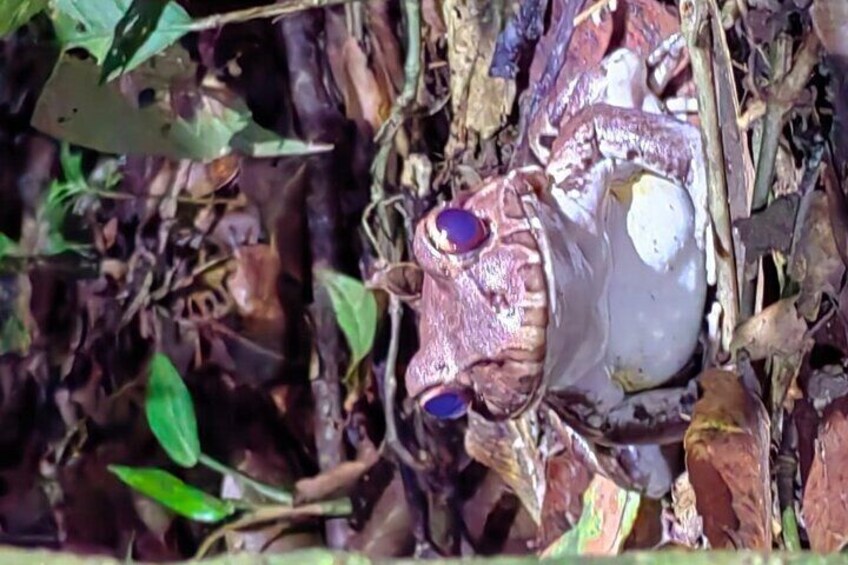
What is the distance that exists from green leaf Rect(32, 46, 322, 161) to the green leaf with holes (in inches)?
2.5

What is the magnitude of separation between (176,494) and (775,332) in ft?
1.83

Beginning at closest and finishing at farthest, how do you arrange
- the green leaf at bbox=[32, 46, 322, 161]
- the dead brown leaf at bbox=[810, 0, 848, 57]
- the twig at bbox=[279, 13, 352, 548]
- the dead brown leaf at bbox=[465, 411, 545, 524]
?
the dead brown leaf at bbox=[810, 0, 848, 57]
the dead brown leaf at bbox=[465, 411, 545, 524]
the green leaf at bbox=[32, 46, 322, 161]
the twig at bbox=[279, 13, 352, 548]

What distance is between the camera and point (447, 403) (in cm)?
56

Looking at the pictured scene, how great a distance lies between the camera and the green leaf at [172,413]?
3.09ft

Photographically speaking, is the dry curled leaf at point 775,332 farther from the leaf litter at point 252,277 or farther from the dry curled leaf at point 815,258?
the leaf litter at point 252,277

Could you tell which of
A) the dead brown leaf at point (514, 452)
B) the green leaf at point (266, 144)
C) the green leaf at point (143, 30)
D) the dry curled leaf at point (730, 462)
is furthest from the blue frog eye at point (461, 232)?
the green leaf at point (266, 144)

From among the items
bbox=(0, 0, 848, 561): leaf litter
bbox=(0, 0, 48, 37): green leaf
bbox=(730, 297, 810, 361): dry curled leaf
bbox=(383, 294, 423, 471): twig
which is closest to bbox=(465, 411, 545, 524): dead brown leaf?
bbox=(0, 0, 848, 561): leaf litter

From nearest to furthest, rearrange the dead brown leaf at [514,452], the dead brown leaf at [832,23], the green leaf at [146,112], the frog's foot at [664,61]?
1. the dead brown leaf at [832,23]
2. the frog's foot at [664,61]
3. the dead brown leaf at [514,452]
4. the green leaf at [146,112]

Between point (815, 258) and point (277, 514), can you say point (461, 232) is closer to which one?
point (815, 258)

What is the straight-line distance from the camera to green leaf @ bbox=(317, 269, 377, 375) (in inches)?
38.3

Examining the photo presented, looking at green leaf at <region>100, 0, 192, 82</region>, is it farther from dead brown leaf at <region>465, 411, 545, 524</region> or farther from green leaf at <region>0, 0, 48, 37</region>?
dead brown leaf at <region>465, 411, 545, 524</region>

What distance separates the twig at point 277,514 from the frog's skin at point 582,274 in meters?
0.42

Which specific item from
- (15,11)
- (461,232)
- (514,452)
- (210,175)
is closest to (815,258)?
(461,232)

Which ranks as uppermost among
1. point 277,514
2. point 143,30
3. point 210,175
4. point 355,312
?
point 143,30
